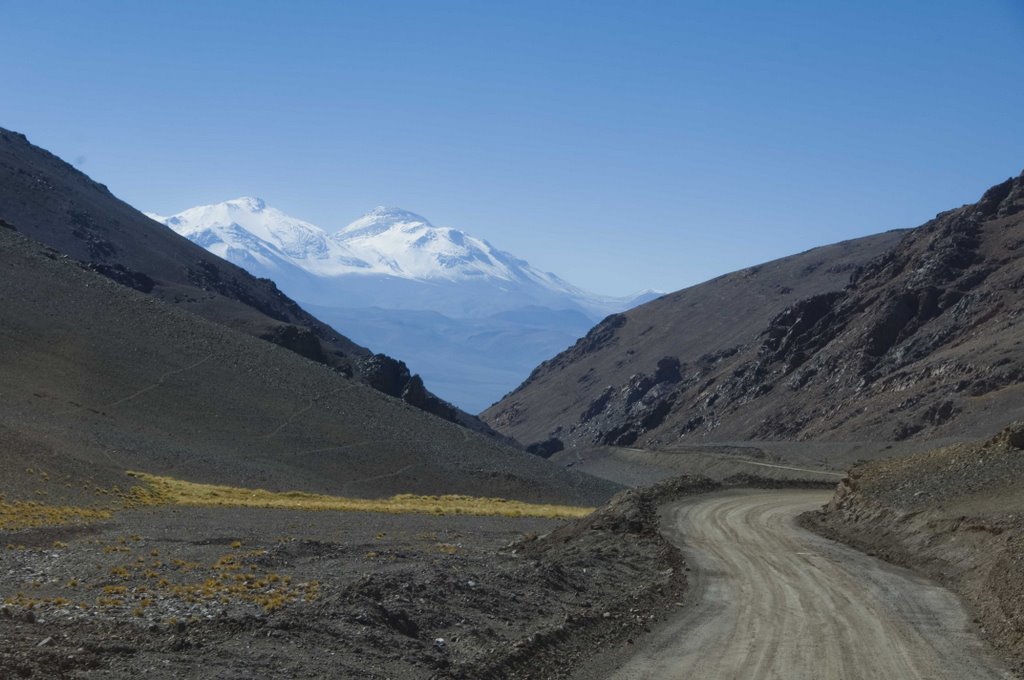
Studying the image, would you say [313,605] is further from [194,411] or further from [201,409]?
[201,409]

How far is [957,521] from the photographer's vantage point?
21.9 metres

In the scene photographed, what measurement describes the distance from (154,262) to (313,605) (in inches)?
4110

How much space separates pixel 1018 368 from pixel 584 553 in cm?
6536

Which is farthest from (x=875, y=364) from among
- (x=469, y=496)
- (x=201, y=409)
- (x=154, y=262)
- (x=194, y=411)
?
(x=154, y=262)

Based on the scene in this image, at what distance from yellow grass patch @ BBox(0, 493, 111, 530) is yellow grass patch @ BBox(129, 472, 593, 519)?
716 cm

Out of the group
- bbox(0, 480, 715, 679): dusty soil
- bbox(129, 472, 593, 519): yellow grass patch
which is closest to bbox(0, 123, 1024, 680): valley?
bbox(0, 480, 715, 679): dusty soil

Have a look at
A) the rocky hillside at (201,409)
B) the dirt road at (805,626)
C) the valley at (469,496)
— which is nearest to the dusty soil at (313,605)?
the valley at (469,496)

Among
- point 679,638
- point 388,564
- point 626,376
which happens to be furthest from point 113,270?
point 626,376

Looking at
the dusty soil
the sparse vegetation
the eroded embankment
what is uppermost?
the eroded embankment

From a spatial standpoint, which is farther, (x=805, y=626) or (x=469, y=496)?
(x=469, y=496)

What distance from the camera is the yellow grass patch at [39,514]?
25805mm

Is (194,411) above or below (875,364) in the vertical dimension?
below

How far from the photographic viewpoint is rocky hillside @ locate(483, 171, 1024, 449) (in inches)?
3145

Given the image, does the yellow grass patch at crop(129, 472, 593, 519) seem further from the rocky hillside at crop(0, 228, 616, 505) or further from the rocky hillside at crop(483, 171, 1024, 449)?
the rocky hillside at crop(483, 171, 1024, 449)
